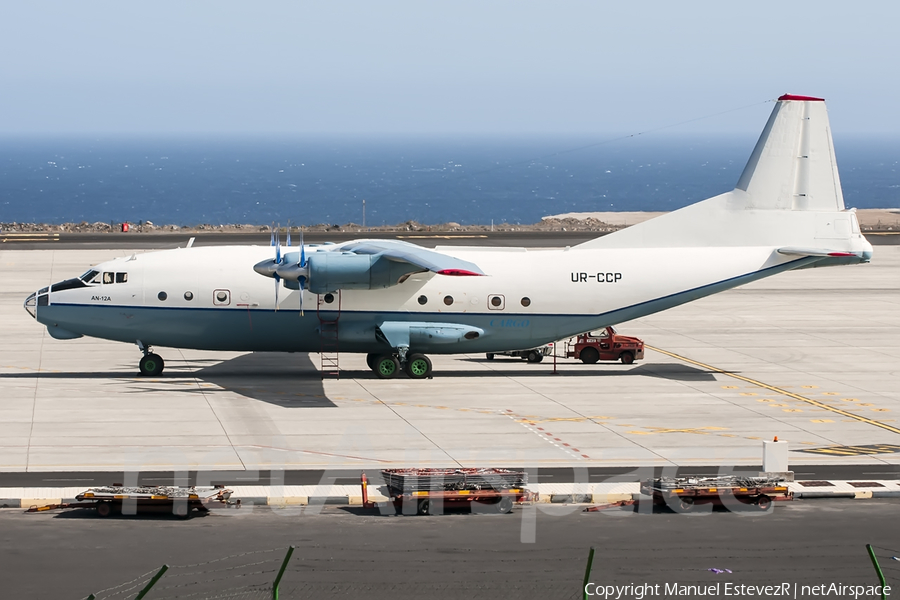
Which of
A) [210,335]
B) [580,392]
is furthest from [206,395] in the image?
[580,392]

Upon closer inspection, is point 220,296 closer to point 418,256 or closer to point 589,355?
point 418,256

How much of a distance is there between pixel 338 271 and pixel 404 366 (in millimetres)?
4700

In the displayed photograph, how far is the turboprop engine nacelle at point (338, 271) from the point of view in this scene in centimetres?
3709

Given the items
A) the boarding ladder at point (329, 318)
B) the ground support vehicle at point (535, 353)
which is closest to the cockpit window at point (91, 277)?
the boarding ladder at point (329, 318)

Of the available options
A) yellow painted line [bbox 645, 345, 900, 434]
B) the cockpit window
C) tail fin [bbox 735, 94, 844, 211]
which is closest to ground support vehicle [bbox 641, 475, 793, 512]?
yellow painted line [bbox 645, 345, 900, 434]

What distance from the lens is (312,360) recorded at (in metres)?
44.0

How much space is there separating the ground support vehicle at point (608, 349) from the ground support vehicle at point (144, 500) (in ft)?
77.2

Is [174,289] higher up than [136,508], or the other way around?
[174,289]

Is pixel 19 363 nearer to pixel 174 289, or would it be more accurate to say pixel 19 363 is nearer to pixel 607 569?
pixel 174 289

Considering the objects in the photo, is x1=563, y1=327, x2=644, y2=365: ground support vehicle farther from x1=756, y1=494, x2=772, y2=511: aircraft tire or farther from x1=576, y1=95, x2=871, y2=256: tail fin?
x1=756, y1=494, x2=772, y2=511: aircraft tire

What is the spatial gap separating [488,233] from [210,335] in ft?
205

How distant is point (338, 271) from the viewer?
123 ft

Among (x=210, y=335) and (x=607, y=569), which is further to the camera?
(x=210, y=335)

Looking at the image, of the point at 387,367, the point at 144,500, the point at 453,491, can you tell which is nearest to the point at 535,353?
the point at 387,367
